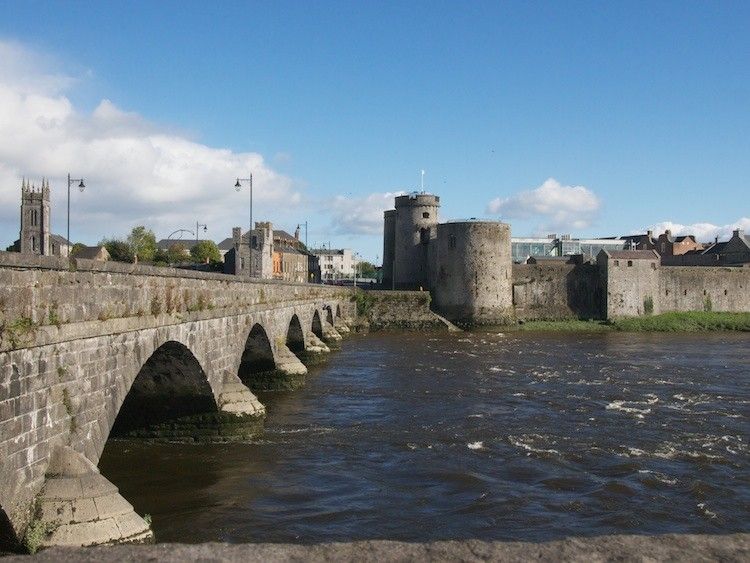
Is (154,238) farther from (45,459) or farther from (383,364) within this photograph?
(45,459)

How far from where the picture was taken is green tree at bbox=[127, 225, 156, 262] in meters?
98.4

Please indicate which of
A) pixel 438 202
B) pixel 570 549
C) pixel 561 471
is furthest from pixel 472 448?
pixel 438 202

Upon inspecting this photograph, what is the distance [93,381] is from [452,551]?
27.0 ft

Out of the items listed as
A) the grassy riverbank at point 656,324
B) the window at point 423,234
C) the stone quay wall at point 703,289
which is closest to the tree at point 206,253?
the window at point 423,234

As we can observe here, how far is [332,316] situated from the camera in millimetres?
52469

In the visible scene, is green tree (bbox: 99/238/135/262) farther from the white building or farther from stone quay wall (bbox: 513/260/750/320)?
the white building

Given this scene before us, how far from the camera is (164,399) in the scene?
17484mm

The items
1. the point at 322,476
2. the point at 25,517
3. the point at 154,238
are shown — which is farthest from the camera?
the point at 154,238

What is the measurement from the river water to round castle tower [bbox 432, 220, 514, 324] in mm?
32966

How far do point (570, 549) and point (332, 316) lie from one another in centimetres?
4879

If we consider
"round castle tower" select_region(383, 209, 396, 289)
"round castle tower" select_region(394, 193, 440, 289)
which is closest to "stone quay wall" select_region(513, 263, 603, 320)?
"round castle tower" select_region(394, 193, 440, 289)

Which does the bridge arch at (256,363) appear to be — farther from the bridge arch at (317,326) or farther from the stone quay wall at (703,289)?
the stone quay wall at (703,289)

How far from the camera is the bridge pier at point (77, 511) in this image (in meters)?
8.72

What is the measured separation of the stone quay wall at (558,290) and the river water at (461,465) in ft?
123
